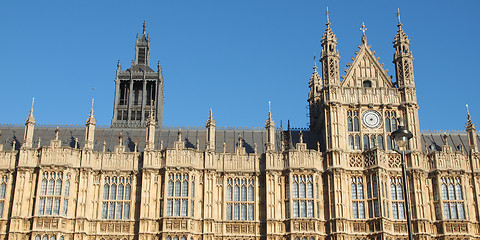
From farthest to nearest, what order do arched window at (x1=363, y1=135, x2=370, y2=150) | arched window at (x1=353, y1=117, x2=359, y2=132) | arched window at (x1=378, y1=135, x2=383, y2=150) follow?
arched window at (x1=353, y1=117, x2=359, y2=132)
arched window at (x1=378, y1=135, x2=383, y2=150)
arched window at (x1=363, y1=135, x2=370, y2=150)

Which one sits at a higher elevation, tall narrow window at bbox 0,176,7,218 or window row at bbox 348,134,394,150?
window row at bbox 348,134,394,150

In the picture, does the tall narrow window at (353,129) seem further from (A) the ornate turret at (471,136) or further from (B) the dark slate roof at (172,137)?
(A) the ornate turret at (471,136)

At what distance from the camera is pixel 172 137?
58750mm

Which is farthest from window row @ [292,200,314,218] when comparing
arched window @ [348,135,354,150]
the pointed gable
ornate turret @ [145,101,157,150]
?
ornate turret @ [145,101,157,150]

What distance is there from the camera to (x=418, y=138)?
55406mm

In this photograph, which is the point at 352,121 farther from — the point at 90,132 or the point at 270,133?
the point at 90,132

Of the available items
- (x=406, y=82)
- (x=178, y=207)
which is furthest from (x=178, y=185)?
(x=406, y=82)

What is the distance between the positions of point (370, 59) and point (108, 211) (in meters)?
27.7

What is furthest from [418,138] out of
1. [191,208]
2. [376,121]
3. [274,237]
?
[191,208]

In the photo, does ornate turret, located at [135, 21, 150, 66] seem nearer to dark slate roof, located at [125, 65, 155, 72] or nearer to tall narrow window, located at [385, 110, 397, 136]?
dark slate roof, located at [125, 65, 155, 72]

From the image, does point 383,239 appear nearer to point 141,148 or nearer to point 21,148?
point 141,148

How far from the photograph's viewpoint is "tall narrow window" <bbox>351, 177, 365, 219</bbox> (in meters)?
52.4

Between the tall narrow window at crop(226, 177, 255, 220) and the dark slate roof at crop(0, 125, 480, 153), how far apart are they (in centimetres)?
399

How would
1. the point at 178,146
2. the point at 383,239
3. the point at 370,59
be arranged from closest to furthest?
the point at 383,239 < the point at 178,146 < the point at 370,59
